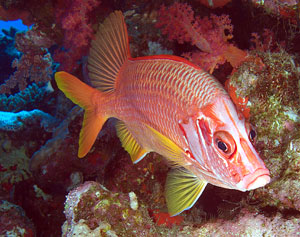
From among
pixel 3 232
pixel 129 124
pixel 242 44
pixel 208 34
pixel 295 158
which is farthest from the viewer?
pixel 242 44

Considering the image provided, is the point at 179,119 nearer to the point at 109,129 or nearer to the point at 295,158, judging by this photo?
the point at 295,158

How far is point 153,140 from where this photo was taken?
7.94 feet

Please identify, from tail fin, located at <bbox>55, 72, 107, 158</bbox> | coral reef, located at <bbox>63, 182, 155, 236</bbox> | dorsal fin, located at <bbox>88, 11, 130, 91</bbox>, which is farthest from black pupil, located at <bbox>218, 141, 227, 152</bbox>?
tail fin, located at <bbox>55, 72, 107, 158</bbox>

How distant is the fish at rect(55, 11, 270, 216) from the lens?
171cm

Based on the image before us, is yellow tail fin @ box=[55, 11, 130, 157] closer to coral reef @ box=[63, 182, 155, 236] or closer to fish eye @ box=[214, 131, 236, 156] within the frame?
coral reef @ box=[63, 182, 155, 236]

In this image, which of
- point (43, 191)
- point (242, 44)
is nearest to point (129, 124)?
point (242, 44)

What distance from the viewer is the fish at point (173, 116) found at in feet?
5.61

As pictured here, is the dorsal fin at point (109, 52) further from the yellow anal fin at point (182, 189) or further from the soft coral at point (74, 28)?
the soft coral at point (74, 28)

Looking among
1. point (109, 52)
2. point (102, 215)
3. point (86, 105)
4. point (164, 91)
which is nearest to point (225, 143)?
point (164, 91)

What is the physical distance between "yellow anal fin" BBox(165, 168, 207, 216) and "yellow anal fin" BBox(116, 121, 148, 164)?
0.43 metres

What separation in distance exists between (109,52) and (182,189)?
1699 millimetres

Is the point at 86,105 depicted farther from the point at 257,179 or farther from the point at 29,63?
the point at 29,63

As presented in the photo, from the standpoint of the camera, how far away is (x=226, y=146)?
5.58 feet

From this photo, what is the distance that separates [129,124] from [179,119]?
838 mm
